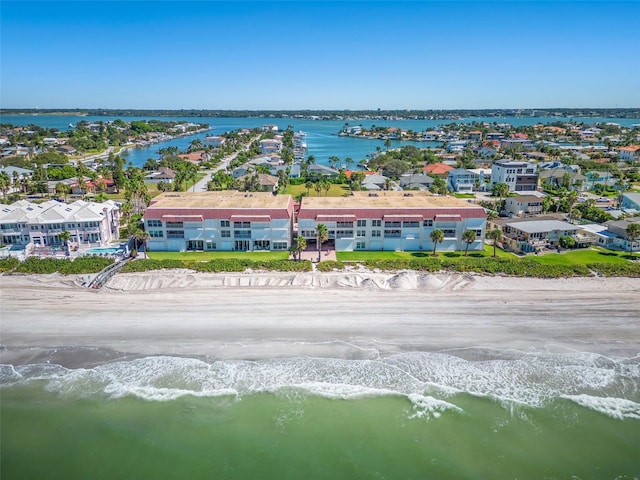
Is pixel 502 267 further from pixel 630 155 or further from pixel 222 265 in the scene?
pixel 630 155

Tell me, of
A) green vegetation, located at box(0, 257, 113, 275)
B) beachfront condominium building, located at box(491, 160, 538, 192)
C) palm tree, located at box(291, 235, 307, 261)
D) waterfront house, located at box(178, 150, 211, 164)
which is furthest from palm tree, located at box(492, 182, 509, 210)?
waterfront house, located at box(178, 150, 211, 164)

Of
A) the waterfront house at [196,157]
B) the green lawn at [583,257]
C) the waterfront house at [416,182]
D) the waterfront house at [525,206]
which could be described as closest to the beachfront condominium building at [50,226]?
the green lawn at [583,257]

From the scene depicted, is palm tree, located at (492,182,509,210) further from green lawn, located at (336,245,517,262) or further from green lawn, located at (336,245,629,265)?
green lawn, located at (336,245,517,262)

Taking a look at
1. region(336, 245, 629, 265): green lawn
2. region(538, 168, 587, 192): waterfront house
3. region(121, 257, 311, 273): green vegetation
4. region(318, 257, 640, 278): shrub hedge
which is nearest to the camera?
region(318, 257, 640, 278): shrub hedge

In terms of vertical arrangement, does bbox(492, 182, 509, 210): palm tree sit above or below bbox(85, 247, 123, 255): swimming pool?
above

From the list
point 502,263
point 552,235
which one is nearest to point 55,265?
point 502,263

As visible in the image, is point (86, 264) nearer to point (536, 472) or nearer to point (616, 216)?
point (536, 472)

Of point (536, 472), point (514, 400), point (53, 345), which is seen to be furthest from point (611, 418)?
point (53, 345)

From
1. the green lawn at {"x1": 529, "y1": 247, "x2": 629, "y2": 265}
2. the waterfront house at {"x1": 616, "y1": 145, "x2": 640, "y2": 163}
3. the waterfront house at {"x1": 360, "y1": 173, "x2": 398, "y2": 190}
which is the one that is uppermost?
the waterfront house at {"x1": 616, "y1": 145, "x2": 640, "y2": 163}
